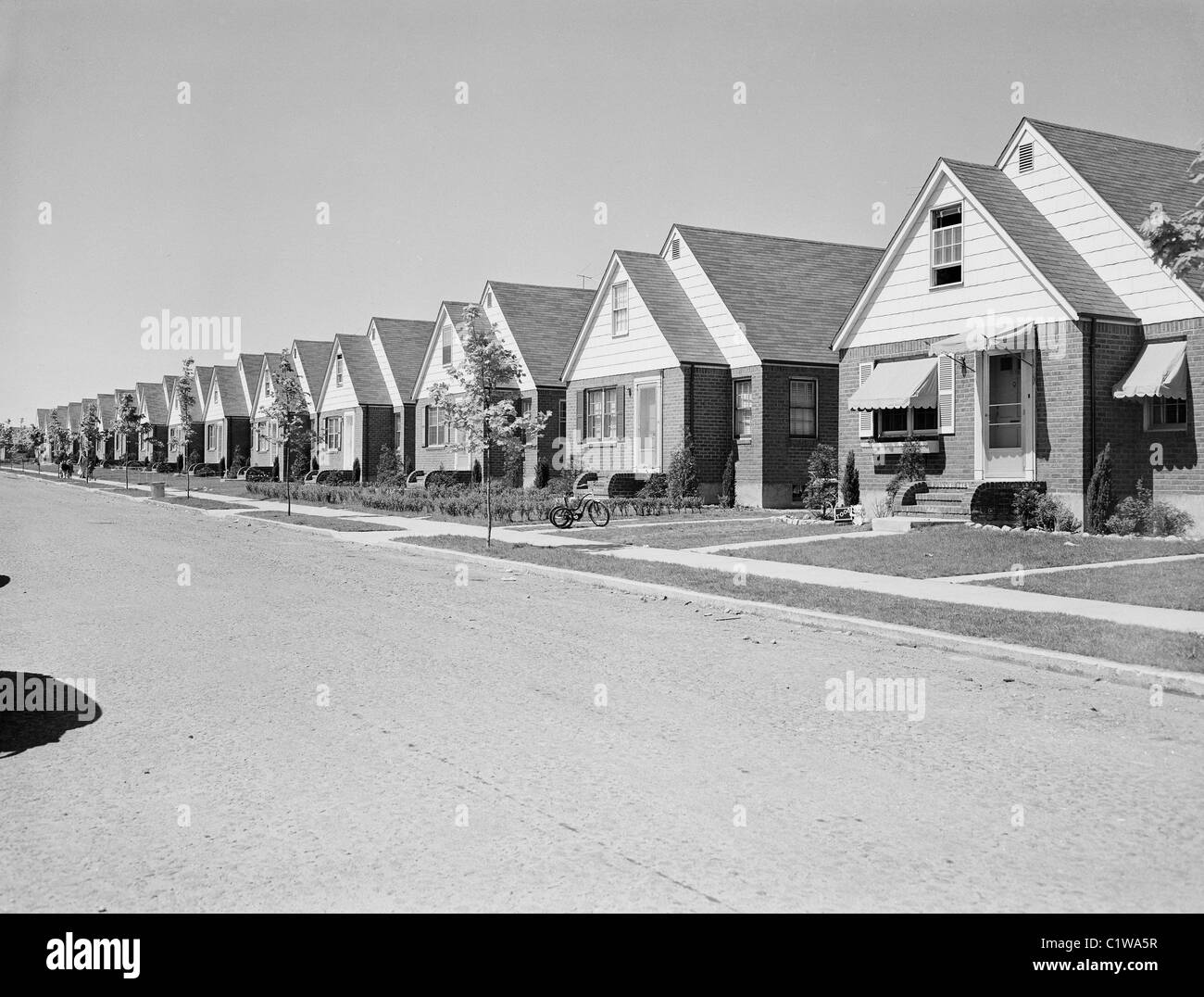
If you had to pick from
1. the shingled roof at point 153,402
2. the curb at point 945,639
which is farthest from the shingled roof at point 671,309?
the shingled roof at point 153,402

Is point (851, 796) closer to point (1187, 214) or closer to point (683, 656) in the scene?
point (683, 656)

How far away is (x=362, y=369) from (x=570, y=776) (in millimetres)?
49310

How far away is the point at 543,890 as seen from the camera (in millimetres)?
4531

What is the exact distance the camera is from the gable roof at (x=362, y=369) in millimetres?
52312

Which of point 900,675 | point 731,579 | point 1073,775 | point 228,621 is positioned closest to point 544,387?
point 731,579

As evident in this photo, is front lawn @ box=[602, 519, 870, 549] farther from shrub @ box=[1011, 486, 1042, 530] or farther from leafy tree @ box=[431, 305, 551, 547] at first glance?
shrub @ box=[1011, 486, 1042, 530]

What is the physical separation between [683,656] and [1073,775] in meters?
4.21

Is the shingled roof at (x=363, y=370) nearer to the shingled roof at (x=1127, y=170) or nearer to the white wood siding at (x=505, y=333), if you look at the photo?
the white wood siding at (x=505, y=333)

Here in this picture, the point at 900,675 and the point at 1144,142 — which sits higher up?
the point at 1144,142

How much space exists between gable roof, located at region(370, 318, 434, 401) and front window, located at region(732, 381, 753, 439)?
21329 millimetres

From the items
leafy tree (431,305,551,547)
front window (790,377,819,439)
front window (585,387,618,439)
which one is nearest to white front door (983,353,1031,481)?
front window (790,377,819,439)

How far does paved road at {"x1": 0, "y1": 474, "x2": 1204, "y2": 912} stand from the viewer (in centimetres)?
465

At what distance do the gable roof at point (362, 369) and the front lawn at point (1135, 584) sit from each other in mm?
40675

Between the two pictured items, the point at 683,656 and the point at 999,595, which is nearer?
→ the point at 683,656
